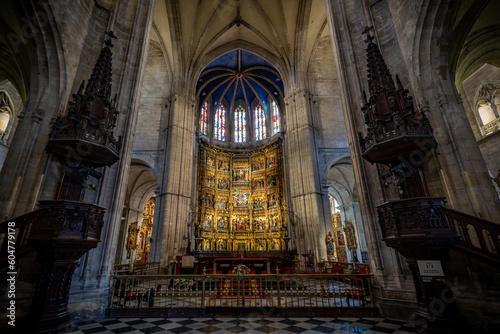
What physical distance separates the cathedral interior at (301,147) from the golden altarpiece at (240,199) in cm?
240

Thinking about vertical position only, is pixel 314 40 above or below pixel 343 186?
above

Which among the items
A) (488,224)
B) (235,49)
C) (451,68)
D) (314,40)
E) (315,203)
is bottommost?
(488,224)

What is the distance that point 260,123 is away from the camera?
25.1 metres

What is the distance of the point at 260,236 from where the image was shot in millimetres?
19797

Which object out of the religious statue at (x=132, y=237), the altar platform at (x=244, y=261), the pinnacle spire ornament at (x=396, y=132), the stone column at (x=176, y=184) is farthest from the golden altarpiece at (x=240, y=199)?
the pinnacle spire ornament at (x=396, y=132)

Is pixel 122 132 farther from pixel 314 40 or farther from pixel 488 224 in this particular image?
pixel 314 40

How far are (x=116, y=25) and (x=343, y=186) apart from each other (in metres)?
19.6

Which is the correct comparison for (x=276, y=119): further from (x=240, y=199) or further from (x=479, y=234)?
(x=479, y=234)

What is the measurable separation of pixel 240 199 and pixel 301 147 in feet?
26.0

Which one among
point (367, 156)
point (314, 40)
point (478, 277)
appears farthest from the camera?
point (314, 40)

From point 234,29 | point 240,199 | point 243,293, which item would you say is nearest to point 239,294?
point 243,293

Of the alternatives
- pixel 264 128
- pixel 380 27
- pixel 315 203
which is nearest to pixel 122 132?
pixel 380 27

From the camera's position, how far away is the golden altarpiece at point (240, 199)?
19203 millimetres

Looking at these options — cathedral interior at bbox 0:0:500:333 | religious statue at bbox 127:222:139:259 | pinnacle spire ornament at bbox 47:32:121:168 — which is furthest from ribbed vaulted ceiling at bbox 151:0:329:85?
religious statue at bbox 127:222:139:259
